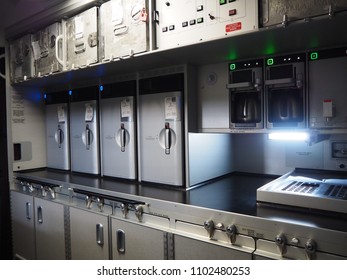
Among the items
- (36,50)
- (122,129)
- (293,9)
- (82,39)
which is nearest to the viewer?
(293,9)

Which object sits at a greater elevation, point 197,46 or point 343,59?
point 197,46

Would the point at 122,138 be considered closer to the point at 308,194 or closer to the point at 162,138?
the point at 162,138

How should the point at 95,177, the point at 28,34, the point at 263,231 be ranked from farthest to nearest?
1. the point at 28,34
2. the point at 95,177
3. the point at 263,231

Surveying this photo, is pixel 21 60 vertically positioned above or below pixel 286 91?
above

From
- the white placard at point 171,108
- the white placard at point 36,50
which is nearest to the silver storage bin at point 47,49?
the white placard at point 36,50

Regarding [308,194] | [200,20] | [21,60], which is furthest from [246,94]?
[21,60]

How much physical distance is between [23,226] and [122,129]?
4.39ft

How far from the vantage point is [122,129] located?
204cm

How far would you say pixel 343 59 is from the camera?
1.35m

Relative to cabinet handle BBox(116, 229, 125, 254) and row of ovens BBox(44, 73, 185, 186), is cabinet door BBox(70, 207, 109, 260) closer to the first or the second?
cabinet handle BBox(116, 229, 125, 254)

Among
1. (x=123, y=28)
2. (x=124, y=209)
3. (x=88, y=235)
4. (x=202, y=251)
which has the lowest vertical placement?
(x=88, y=235)

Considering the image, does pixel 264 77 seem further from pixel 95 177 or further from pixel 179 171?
pixel 95 177
